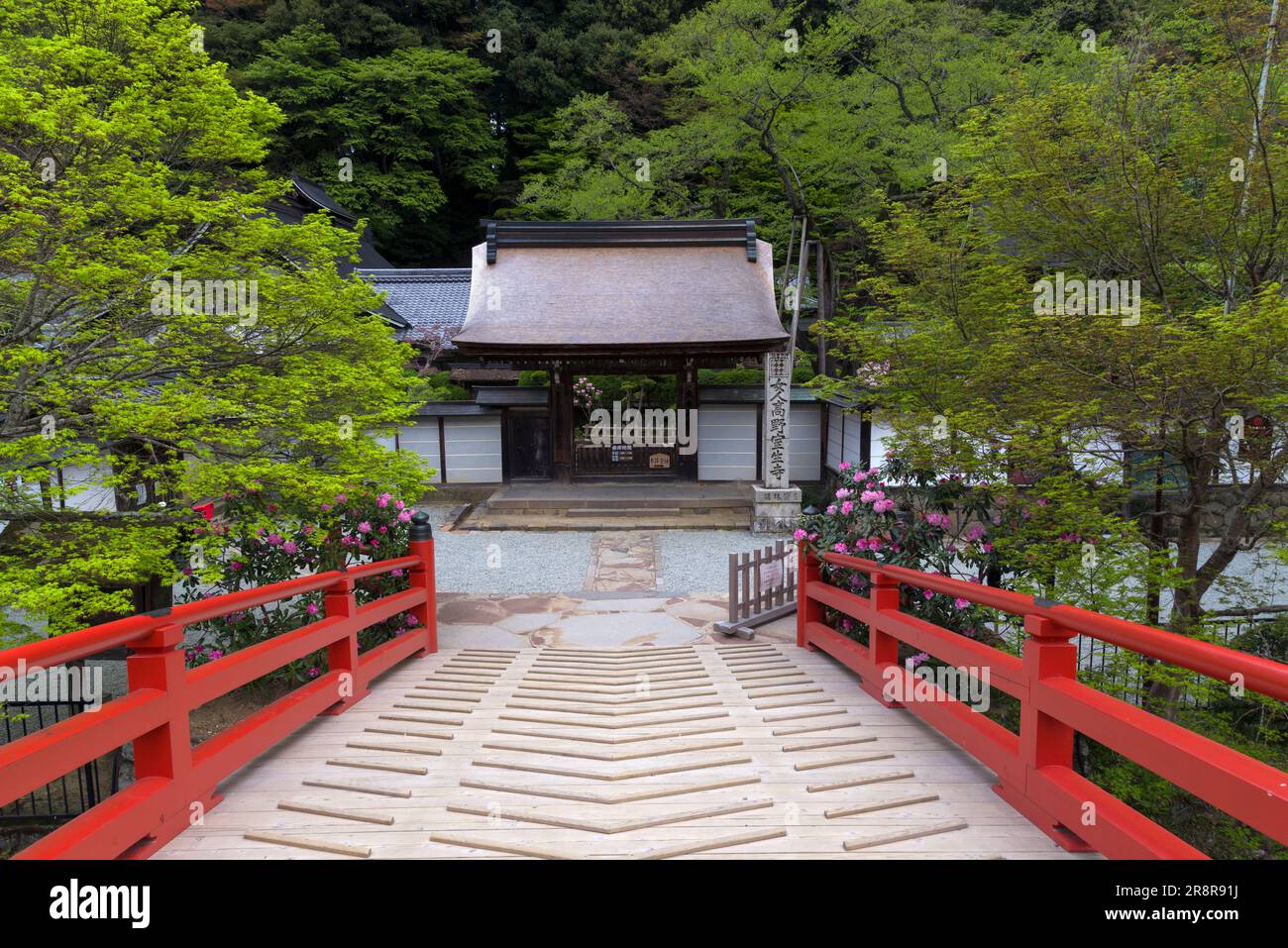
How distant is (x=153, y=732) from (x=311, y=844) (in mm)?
752

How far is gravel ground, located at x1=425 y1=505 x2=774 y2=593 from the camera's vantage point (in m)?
9.77

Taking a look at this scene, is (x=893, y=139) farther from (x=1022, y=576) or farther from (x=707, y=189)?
(x=1022, y=576)

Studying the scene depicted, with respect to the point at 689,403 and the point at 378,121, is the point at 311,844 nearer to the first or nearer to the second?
the point at 689,403

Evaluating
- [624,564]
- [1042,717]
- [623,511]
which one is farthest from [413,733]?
[623,511]

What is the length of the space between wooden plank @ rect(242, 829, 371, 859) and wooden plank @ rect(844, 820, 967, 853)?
1.71 meters

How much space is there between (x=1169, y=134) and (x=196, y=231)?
7.31 metres

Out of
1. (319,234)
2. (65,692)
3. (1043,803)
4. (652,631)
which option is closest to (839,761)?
(1043,803)

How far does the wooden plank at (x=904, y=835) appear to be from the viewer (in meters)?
2.51

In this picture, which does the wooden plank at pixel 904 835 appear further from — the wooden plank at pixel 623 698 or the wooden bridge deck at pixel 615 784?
the wooden plank at pixel 623 698

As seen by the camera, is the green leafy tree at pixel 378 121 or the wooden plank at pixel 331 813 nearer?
the wooden plank at pixel 331 813

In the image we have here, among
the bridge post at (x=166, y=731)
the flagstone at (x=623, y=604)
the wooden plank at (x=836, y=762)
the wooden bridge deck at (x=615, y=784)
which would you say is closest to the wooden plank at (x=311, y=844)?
the wooden bridge deck at (x=615, y=784)

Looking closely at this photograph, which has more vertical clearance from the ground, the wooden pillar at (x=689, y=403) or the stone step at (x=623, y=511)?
the wooden pillar at (x=689, y=403)

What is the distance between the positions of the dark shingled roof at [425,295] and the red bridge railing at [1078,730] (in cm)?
1538

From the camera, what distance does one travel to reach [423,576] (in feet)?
20.6
